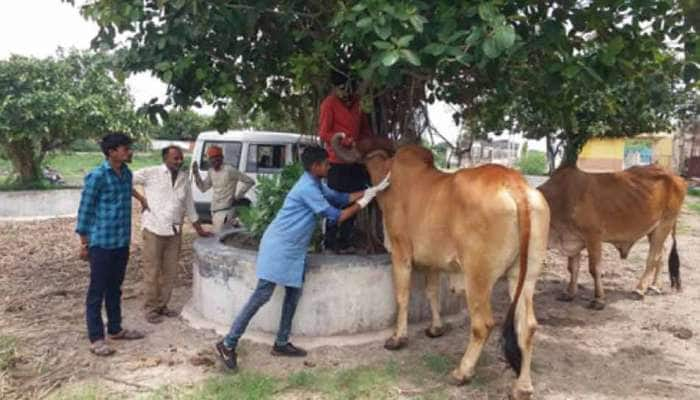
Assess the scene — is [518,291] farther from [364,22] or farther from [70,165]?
[70,165]

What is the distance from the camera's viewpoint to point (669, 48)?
17.0ft

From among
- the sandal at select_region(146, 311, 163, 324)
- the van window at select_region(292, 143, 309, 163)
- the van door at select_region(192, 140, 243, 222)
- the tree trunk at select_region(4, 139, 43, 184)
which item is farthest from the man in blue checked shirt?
the tree trunk at select_region(4, 139, 43, 184)

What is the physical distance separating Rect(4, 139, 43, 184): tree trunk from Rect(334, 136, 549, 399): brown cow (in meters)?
13.0

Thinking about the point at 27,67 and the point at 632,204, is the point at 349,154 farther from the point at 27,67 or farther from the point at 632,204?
the point at 27,67

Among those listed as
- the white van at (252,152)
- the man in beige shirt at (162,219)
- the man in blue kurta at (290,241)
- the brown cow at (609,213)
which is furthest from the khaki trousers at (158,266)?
the white van at (252,152)

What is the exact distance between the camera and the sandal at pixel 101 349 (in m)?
4.81

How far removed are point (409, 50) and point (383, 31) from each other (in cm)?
22

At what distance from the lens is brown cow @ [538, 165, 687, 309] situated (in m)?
6.79

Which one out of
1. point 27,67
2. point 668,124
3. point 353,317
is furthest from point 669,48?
point 668,124

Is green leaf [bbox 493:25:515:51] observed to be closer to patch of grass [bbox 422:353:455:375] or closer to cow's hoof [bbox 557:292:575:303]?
patch of grass [bbox 422:353:455:375]

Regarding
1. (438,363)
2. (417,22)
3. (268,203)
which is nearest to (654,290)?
(438,363)

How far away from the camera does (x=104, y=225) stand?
187 inches

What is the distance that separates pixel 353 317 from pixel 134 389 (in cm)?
179

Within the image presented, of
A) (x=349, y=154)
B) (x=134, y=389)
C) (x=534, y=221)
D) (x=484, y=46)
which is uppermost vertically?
(x=484, y=46)
